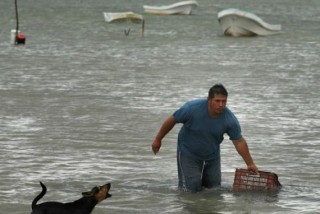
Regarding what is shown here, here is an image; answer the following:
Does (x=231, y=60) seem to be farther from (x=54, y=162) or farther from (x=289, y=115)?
(x=54, y=162)

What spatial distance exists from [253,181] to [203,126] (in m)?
1.21

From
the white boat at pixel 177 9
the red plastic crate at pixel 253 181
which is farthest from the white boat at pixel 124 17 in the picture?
the red plastic crate at pixel 253 181

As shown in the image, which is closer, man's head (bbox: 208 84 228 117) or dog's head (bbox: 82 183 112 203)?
dog's head (bbox: 82 183 112 203)

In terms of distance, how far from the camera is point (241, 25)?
43.9m

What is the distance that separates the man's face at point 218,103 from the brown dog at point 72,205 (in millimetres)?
1697

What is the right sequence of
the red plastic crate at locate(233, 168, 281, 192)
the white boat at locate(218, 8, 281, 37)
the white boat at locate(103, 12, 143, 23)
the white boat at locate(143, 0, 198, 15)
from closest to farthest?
1. the red plastic crate at locate(233, 168, 281, 192)
2. the white boat at locate(218, 8, 281, 37)
3. the white boat at locate(103, 12, 143, 23)
4. the white boat at locate(143, 0, 198, 15)

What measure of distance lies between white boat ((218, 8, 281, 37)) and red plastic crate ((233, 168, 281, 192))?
30825mm

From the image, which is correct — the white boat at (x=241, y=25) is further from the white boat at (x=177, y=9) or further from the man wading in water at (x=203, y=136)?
the man wading in water at (x=203, y=136)

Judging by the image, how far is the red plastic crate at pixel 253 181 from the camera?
40.9 feet

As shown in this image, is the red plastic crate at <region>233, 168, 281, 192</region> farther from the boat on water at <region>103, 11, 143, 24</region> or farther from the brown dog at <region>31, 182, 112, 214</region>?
the boat on water at <region>103, 11, 143, 24</region>

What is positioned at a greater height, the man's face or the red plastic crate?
the man's face

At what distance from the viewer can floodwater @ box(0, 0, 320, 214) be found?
1276 cm

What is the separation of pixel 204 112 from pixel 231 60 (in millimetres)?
20474

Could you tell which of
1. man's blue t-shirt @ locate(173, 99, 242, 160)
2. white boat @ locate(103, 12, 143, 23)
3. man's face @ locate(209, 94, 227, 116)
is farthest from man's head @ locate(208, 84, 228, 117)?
white boat @ locate(103, 12, 143, 23)
